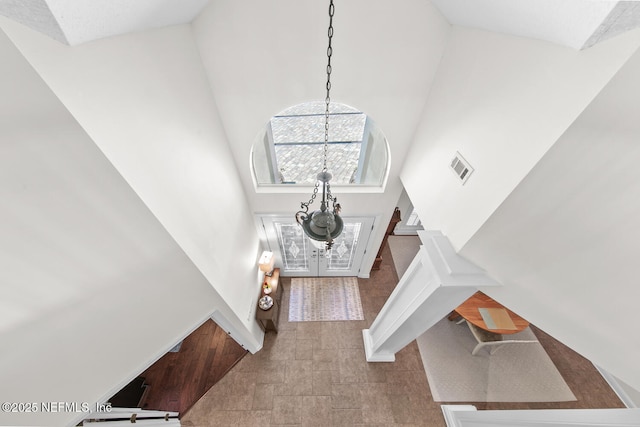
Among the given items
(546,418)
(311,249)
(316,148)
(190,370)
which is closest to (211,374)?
(190,370)

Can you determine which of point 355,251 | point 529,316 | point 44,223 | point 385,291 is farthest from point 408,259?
point 44,223

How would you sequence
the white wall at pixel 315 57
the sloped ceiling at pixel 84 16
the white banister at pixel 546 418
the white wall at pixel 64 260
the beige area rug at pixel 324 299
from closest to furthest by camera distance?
the sloped ceiling at pixel 84 16 → the white wall at pixel 64 260 → the white banister at pixel 546 418 → the white wall at pixel 315 57 → the beige area rug at pixel 324 299

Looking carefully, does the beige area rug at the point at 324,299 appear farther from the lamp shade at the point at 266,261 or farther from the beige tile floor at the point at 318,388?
the lamp shade at the point at 266,261

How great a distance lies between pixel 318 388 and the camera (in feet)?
10.0

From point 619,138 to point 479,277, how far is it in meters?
1.05

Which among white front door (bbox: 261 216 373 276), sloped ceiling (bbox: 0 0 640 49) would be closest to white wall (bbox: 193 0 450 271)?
sloped ceiling (bbox: 0 0 640 49)

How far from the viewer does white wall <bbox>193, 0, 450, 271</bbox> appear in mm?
1814

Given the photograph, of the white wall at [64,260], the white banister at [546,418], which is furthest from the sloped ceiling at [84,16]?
the white banister at [546,418]

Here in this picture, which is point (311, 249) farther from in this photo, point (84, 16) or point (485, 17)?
→ point (84, 16)

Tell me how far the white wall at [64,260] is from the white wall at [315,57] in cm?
152

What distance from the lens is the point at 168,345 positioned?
6.32ft

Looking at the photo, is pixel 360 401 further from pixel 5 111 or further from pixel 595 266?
pixel 5 111

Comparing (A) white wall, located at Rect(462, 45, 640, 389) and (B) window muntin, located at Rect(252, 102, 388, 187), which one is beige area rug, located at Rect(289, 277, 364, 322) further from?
(A) white wall, located at Rect(462, 45, 640, 389)

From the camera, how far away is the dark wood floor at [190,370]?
296cm
